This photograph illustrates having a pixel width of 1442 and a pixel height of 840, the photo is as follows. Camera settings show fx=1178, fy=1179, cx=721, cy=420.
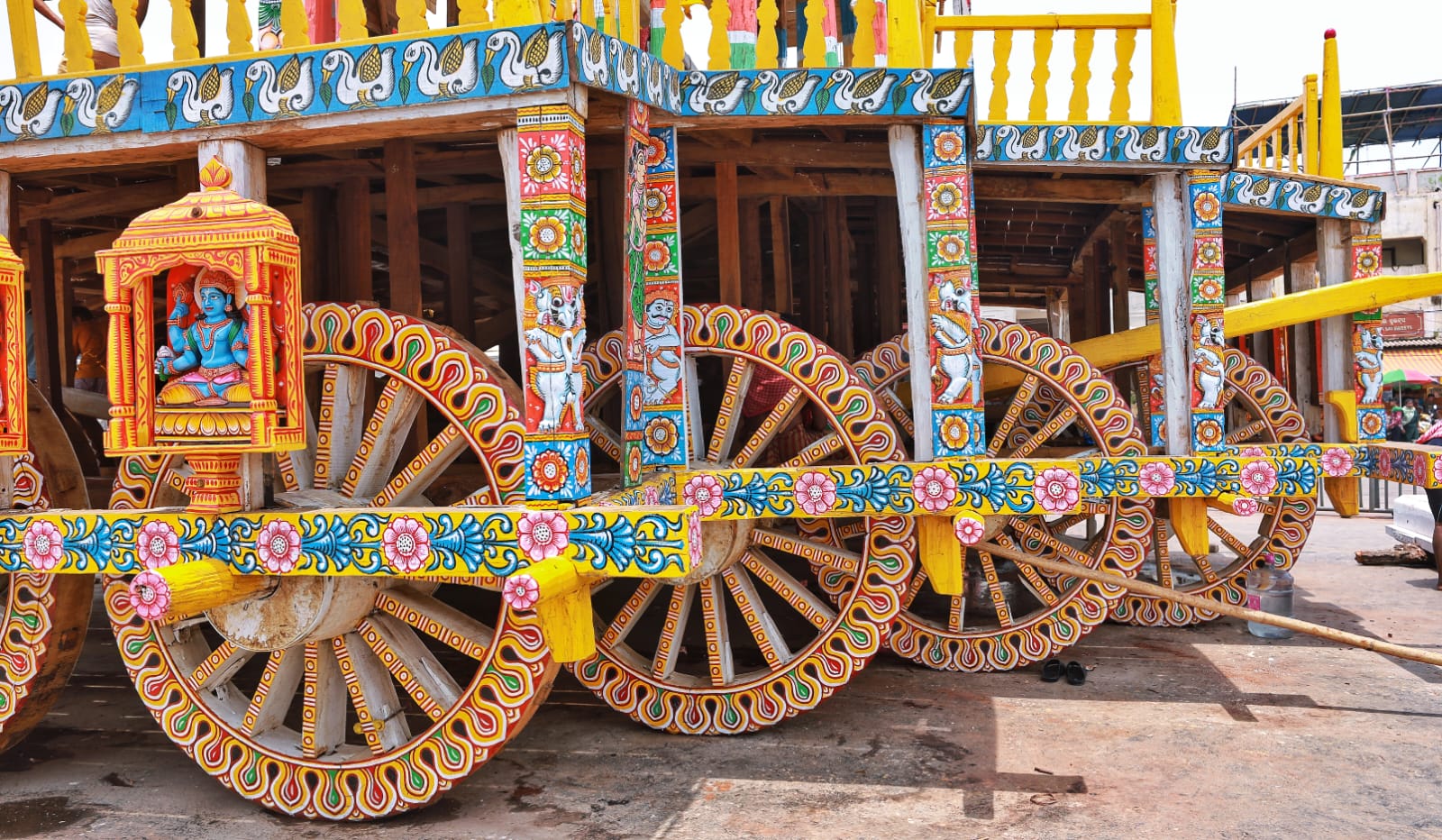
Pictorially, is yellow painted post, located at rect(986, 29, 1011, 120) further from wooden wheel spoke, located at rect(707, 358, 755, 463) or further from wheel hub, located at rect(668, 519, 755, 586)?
wheel hub, located at rect(668, 519, 755, 586)

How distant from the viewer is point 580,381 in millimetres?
4129

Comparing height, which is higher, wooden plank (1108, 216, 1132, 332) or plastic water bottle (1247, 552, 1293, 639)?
wooden plank (1108, 216, 1132, 332)

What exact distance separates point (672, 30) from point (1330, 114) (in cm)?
446

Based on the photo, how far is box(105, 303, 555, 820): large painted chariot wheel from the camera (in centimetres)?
421

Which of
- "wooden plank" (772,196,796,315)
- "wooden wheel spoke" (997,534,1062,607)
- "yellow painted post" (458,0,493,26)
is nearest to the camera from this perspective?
"yellow painted post" (458,0,493,26)

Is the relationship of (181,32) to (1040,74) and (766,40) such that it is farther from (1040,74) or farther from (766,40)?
(1040,74)

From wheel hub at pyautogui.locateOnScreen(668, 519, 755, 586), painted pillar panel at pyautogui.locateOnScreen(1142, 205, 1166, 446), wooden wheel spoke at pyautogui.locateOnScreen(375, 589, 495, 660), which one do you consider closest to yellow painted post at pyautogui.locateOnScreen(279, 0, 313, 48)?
wooden wheel spoke at pyautogui.locateOnScreen(375, 589, 495, 660)

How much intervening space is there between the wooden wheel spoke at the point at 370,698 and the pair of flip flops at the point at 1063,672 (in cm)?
331

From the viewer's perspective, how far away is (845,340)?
300 inches

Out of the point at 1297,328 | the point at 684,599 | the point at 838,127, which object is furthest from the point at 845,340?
the point at 1297,328

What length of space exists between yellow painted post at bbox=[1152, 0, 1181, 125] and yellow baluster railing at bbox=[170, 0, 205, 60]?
4.23m

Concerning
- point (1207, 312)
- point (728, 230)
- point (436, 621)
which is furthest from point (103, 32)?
point (1207, 312)

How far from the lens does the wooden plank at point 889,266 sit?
7.60 metres

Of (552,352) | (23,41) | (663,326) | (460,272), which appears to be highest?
(23,41)
